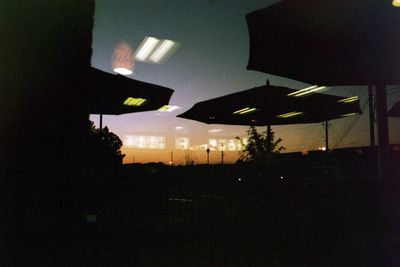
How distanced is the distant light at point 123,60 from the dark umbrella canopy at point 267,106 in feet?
7.86

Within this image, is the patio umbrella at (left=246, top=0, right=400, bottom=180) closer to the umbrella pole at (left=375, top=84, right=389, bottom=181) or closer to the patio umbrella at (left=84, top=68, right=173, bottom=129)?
the umbrella pole at (left=375, top=84, right=389, bottom=181)

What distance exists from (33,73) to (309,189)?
3.65m

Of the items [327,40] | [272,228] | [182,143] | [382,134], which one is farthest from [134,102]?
[382,134]

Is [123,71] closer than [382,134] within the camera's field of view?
No

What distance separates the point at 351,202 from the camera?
3.94 meters

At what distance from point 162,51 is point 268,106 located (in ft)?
11.0

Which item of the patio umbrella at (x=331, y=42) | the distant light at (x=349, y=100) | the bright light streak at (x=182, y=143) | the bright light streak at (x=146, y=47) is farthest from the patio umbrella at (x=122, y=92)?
the distant light at (x=349, y=100)

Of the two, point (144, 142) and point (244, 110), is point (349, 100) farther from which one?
point (144, 142)

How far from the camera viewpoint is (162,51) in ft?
13.9

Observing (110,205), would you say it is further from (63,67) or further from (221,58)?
(221,58)

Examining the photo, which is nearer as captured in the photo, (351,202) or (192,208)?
(351,202)

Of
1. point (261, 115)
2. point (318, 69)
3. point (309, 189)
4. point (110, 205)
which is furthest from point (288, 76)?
point (261, 115)

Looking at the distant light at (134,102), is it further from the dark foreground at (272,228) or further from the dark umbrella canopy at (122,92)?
the dark foreground at (272,228)

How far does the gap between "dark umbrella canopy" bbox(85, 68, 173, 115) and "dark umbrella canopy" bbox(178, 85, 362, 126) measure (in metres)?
1.71
